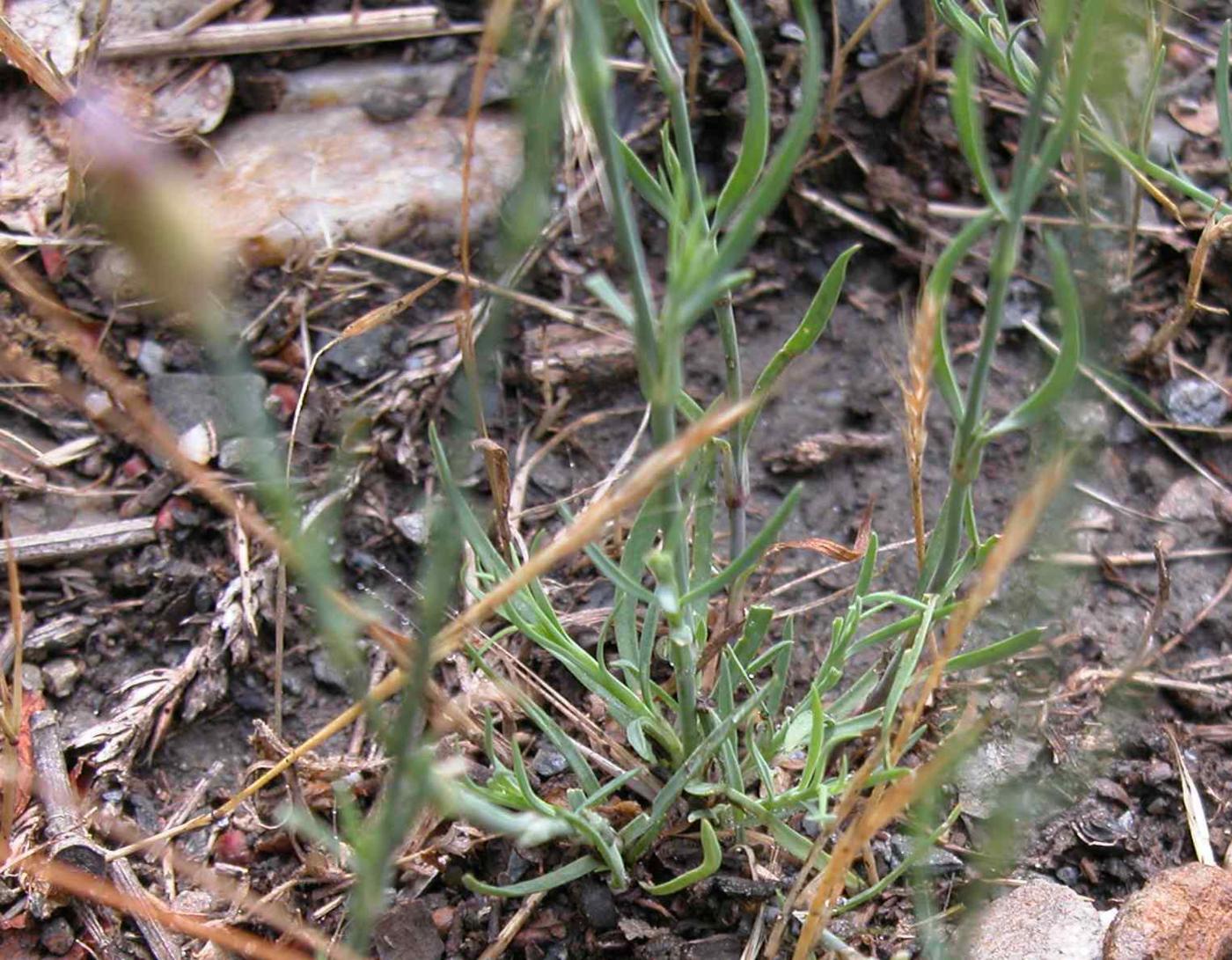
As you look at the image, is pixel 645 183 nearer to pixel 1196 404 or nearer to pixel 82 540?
pixel 82 540

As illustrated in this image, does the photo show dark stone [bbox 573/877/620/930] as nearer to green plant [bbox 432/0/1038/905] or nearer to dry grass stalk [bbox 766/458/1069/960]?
green plant [bbox 432/0/1038/905]

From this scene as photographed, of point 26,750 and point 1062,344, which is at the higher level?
point 1062,344

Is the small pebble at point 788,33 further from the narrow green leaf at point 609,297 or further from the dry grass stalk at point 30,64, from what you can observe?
the narrow green leaf at point 609,297

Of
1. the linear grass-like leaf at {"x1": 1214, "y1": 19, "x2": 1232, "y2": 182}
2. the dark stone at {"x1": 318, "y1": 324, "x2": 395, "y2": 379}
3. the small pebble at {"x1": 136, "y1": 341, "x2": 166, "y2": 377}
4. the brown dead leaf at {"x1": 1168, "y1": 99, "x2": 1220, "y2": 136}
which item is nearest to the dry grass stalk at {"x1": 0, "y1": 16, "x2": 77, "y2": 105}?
the small pebble at {"x1": 136, "y1": 341, "x2": 166, "y2": 377}

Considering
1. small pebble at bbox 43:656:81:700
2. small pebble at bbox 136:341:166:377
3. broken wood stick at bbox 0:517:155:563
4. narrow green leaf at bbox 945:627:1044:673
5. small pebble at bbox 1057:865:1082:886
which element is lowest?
small pebble at bbox 1057:865:1082:886

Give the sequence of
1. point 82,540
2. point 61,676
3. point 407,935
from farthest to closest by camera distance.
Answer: point 82,540, point 61,676, point 407,935

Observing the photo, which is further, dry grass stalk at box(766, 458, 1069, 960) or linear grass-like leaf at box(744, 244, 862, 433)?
linear grass-like leaf at box(744, 244, 862, 433)

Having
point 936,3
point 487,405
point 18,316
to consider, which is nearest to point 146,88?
point 18,316

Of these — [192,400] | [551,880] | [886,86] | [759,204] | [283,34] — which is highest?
[759,204]

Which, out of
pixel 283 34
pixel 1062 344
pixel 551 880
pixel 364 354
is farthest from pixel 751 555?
pixel 283 34

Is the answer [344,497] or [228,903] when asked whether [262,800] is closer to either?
[228,903]

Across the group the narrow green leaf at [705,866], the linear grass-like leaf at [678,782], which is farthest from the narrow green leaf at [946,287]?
the narrow green leaf at [705,866]
